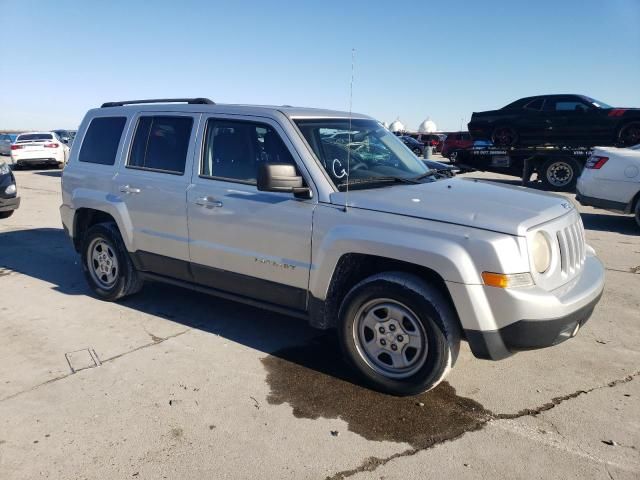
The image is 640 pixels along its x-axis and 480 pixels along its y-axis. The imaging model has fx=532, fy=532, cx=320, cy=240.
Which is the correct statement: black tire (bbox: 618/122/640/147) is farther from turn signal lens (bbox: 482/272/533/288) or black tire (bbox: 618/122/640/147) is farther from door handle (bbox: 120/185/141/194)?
door handle (bbox: 120/185/141/194)

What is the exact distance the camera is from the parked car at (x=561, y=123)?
45.1 feet

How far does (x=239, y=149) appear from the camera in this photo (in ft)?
14.0

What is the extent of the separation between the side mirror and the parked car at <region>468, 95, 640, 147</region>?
12.9 metres

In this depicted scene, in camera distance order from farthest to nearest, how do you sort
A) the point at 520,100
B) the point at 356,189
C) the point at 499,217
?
the point at 520,100 → the point at 356,189 → the point at 499,217

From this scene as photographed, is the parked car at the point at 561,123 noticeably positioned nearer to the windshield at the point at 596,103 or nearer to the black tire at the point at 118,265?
the windshield at the point at 596,103

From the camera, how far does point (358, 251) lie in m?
3.48

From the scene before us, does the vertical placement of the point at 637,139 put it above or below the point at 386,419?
above

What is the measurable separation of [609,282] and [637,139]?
9703 millimetres

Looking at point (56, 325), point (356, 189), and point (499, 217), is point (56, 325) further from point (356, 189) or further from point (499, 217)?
point (499, 217)

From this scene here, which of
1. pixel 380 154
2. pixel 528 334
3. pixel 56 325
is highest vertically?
pixel 380 154

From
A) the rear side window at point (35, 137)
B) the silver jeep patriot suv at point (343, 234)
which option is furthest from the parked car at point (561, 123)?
the rear side window at point (35, 137)

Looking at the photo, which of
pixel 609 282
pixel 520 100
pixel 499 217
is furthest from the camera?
pixel 520 100

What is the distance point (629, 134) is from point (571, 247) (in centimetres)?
1233

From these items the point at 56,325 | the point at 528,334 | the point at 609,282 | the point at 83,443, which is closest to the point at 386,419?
the point at 528,334
